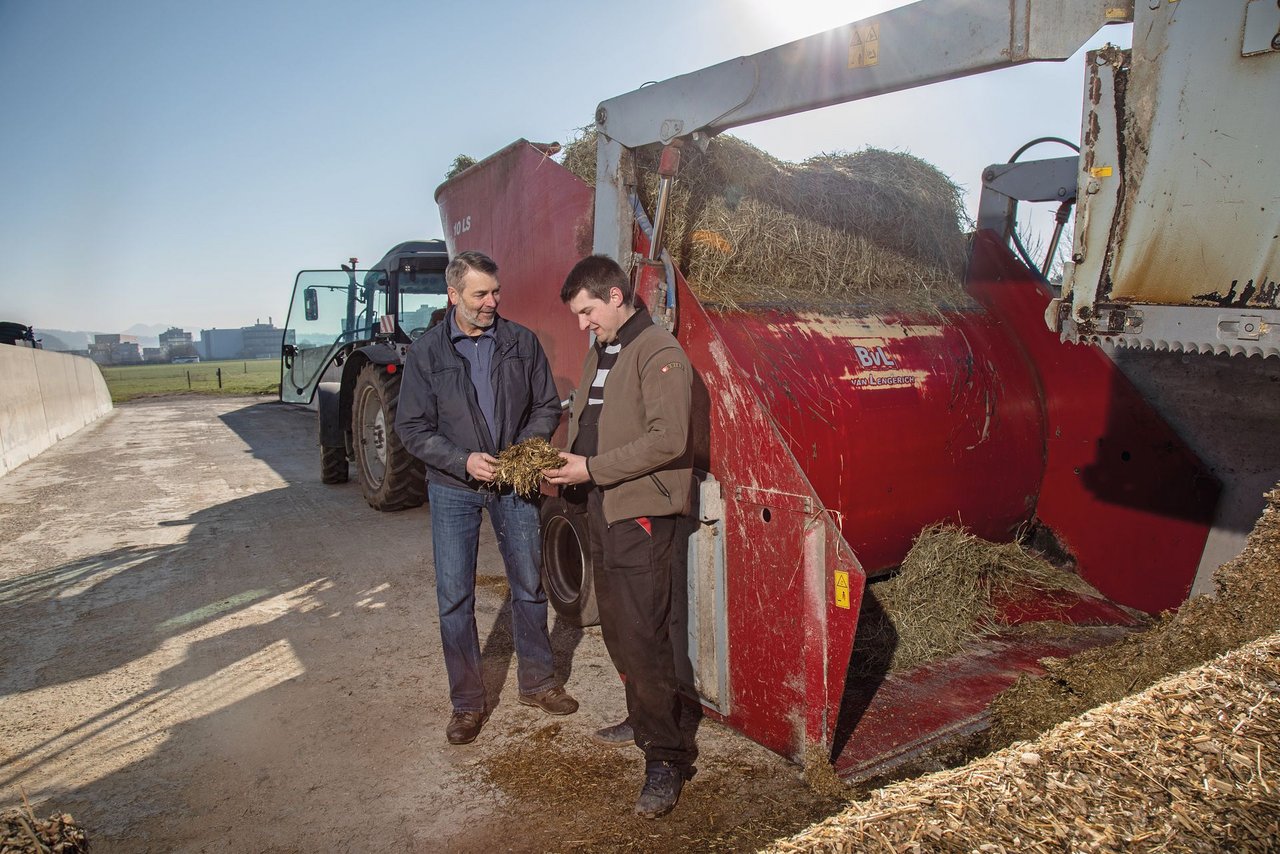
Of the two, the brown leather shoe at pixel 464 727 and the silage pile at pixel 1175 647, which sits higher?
the silage pile at pixel 1175 647

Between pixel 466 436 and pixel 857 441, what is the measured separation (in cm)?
183

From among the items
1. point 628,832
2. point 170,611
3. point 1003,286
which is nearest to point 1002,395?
point 1003,286

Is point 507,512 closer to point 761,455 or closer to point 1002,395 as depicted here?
point 761,455

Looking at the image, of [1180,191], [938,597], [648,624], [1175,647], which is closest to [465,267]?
[648,624]

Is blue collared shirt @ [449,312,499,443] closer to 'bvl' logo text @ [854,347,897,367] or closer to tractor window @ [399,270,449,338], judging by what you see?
'bvl' logo text @ [854,347,897,367]

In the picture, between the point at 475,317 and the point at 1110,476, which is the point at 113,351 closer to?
the point at 475,317

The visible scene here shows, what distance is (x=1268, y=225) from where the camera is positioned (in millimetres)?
2484

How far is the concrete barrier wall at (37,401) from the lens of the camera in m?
11.2

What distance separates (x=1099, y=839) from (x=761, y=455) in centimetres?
176

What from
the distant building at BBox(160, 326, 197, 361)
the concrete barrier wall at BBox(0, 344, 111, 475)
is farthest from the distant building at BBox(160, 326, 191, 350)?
the concrete barrier wall at BBox(0, 344, 111, 475)

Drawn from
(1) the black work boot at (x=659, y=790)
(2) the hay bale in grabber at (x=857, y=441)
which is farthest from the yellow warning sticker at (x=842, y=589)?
(1) the black work boot at (x=659, y=790)

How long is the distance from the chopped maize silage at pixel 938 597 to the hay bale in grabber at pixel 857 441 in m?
0.02

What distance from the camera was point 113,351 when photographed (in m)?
74.3

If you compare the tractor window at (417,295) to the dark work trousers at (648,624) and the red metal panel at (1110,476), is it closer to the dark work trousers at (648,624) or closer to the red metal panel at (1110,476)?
the red metal panel at (1110,476)
